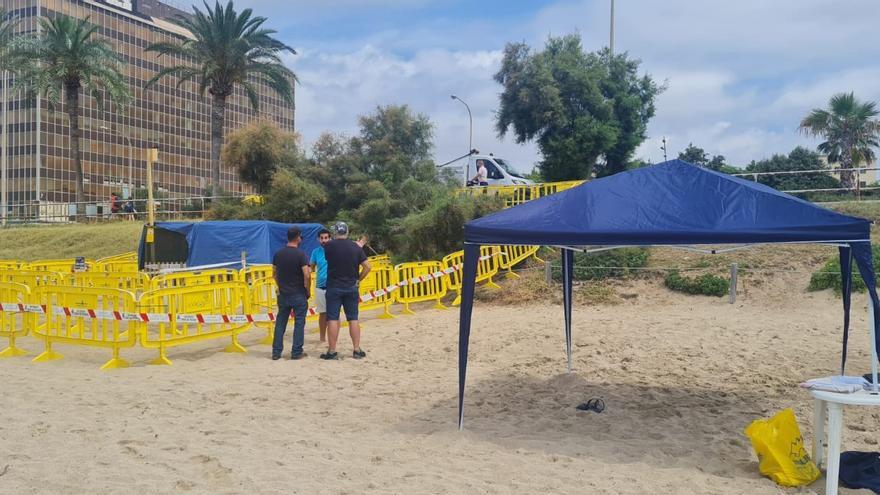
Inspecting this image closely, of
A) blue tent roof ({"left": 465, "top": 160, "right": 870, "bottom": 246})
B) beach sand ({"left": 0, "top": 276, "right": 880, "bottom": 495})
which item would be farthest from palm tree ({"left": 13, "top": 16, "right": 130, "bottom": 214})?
blue tent roof ({"left": 465, "top": 160, "right": 870, "bottom": 246})

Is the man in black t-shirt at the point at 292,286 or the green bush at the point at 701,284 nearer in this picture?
the man in black t-shirt at the point at 292,286

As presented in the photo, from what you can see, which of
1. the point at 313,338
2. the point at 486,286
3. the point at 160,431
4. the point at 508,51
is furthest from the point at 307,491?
the point at 508,51

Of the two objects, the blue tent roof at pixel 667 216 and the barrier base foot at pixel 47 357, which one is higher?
the blue tent roof at pixel 667 216

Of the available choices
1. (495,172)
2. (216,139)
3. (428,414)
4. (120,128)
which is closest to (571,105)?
(495,172)

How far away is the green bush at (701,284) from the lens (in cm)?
1516

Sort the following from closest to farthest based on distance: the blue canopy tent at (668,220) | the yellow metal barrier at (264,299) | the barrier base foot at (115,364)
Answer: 1. the blue canopy tent at (668,220)
2. the barrier base foot at (115,364)
3. the yellow metal barrier at (264,299)

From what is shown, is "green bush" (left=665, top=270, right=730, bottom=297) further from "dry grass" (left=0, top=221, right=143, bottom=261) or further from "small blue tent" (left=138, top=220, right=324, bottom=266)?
"dry grass" (left=0, top=221, right=143, bottom=261)

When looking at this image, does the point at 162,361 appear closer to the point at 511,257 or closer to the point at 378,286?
the point at 378,286

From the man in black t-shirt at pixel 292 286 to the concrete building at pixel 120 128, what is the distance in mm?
56008

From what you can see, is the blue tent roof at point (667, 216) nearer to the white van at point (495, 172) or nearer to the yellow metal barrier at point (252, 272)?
the yellow metal barrier at point (252, 272)

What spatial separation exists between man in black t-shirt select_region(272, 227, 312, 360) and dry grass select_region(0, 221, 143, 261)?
66.9 feet

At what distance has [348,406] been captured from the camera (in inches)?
294

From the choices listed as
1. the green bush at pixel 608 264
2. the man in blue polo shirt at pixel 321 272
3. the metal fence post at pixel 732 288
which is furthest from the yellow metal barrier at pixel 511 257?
the man in blue polo shirt at pixel 321 272

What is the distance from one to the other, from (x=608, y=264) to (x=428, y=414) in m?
11.0
